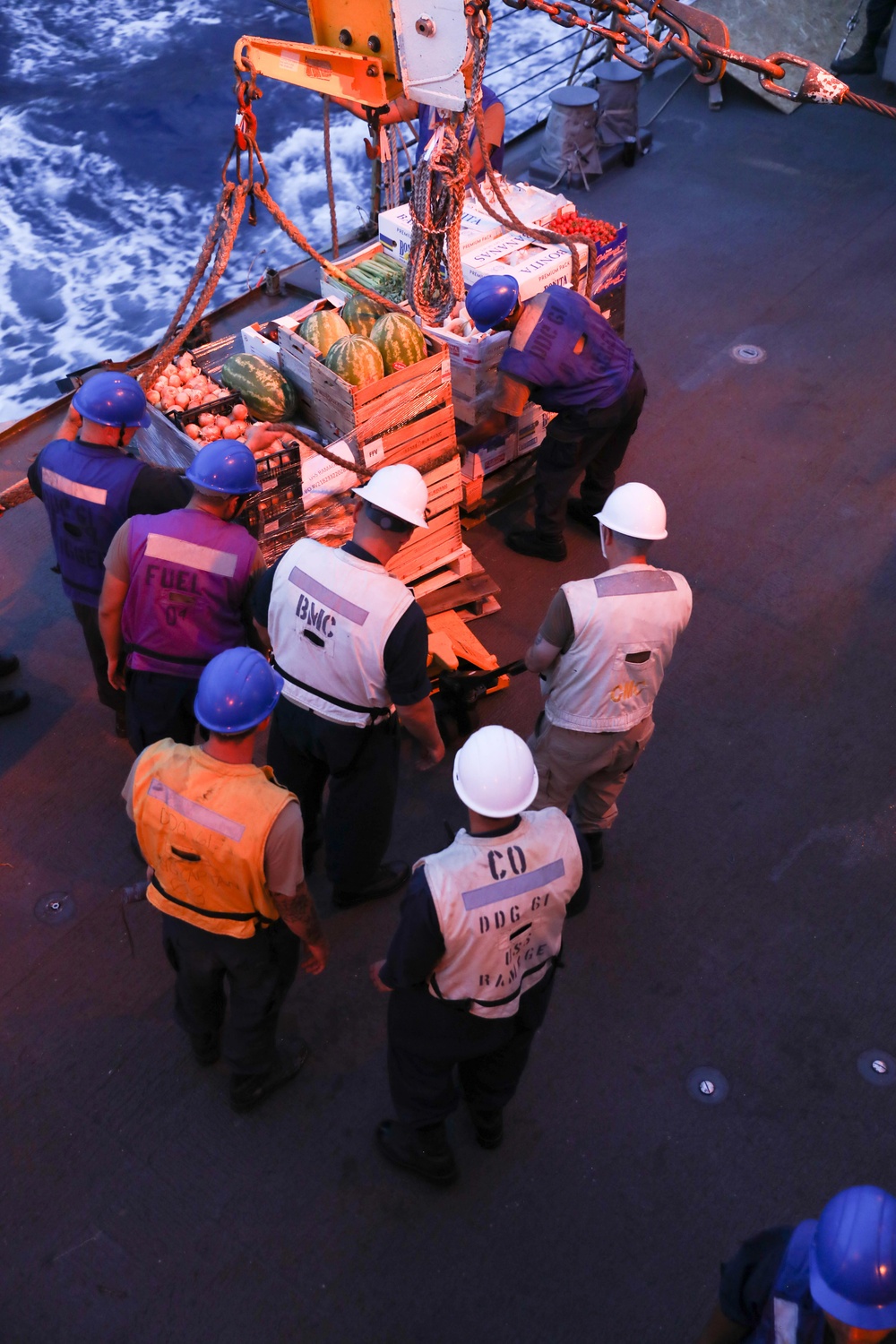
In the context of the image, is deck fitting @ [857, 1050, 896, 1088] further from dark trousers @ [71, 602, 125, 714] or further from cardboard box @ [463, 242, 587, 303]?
cardboard box @ [463, 242, 587, 303]

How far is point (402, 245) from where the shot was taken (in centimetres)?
609

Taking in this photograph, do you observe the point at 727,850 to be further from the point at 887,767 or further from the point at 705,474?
the point at 705,474

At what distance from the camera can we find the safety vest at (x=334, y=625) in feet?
11.3

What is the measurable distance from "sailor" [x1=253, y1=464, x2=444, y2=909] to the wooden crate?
1.25 m

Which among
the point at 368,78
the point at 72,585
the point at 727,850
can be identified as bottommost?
the point at 727,850

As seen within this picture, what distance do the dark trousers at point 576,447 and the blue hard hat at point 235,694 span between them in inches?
118

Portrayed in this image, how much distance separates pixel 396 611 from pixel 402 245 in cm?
348

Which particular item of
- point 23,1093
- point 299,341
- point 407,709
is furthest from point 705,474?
point 23,1093

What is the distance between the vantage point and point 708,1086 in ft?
12.2

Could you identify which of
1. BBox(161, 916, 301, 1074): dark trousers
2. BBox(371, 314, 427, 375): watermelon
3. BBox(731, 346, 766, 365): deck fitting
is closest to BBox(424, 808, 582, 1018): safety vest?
BBox(161, 916, 301, 1074): dark trousers

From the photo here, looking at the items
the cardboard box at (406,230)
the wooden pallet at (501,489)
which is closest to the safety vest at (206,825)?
the wooden pallet at (501,489)

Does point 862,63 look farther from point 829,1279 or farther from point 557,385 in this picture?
point 829,1279

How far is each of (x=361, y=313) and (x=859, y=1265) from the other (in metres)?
4.65

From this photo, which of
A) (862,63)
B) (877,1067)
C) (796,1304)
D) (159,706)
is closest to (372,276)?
(159,706)
